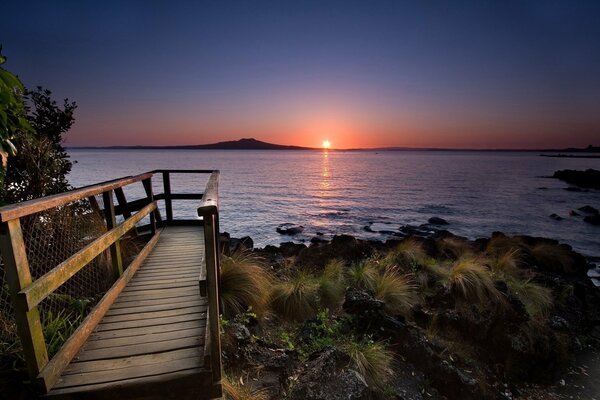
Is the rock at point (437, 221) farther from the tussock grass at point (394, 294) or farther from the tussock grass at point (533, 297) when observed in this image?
the tussock grass at point (394, 294)

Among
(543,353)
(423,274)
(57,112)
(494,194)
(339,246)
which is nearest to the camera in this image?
(543,353)

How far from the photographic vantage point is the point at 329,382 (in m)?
4.09

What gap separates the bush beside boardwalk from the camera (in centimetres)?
450

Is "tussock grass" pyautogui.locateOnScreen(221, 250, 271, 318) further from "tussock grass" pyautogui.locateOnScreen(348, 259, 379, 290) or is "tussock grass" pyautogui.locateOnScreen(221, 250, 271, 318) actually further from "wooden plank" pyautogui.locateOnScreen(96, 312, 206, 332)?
"tussock grass" pyautogui.locateOnScreen(348, 259, 379, 290)

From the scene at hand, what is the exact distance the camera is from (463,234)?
21750 millimetres

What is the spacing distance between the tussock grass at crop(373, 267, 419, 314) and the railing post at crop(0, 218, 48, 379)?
18.9ft

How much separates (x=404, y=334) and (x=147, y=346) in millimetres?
4166

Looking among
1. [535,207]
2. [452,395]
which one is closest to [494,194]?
[535,207]

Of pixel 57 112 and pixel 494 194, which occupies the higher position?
pixel 57 112

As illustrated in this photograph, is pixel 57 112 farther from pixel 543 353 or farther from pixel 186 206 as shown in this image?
pixel 186 206

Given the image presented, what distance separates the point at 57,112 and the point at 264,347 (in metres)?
7.04

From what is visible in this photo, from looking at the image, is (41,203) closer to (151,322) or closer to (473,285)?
(151,322)

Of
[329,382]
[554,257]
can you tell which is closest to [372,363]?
[329,382]

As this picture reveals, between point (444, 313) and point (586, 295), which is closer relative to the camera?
point (444, 313)
